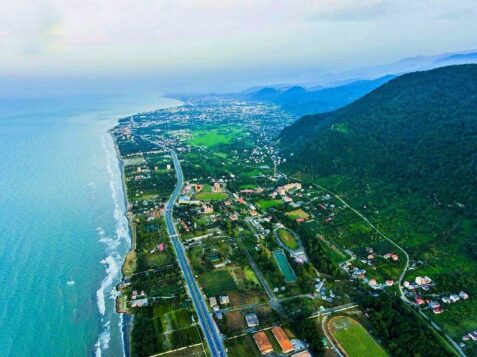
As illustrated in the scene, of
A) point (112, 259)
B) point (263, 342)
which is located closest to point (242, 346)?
point (263, 342)

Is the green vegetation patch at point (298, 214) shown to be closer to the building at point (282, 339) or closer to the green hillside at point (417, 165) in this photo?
the green hillside at point (417, 165)

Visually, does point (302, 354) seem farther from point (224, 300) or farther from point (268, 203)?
point (268, 203)

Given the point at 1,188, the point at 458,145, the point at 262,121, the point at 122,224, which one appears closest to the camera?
the point at 122,224

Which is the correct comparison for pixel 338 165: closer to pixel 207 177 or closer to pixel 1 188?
pixel 207 177

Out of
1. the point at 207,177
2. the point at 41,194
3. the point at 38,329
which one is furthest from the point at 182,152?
the point at 38,329

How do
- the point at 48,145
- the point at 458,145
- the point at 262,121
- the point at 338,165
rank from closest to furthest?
1. the point at 458,145
2. the point at 338,165
3. the point at 48,145
4. the point at 262,121
